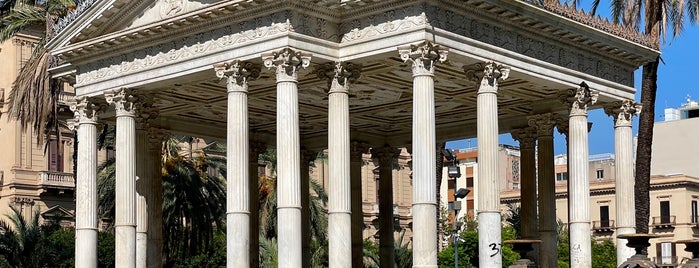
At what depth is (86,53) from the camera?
43.3 metres

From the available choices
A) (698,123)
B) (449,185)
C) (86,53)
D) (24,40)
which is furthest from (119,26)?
(449,185)

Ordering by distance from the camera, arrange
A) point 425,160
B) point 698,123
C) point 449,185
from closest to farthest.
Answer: point 425,160, point 698,123, point 449,185

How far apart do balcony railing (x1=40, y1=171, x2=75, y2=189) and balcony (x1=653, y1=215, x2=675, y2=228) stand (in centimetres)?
4911

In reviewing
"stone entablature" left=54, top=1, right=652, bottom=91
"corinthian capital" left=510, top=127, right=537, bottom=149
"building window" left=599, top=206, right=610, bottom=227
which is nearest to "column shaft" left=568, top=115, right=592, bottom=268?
"stone entablature" left=54, top=1, right=652, bottom=91

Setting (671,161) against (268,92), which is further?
(671,161)

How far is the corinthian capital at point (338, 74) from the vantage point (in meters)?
38.2

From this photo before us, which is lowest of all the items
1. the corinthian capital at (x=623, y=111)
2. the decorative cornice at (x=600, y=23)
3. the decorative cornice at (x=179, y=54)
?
the corinthian capital at (x=623, y=111)

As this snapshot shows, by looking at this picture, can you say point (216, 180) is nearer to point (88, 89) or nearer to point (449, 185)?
point (88, 89)

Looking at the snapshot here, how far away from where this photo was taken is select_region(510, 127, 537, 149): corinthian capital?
48.7 metres

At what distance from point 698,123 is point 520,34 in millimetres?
72602

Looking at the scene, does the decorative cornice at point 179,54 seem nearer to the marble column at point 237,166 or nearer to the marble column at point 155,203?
the marble column at point 237,166

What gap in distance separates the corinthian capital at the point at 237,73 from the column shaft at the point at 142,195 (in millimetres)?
7263

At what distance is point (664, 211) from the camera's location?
109812 mm

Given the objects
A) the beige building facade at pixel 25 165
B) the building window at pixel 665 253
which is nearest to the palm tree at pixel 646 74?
the beige building facade at pixel 25 165
